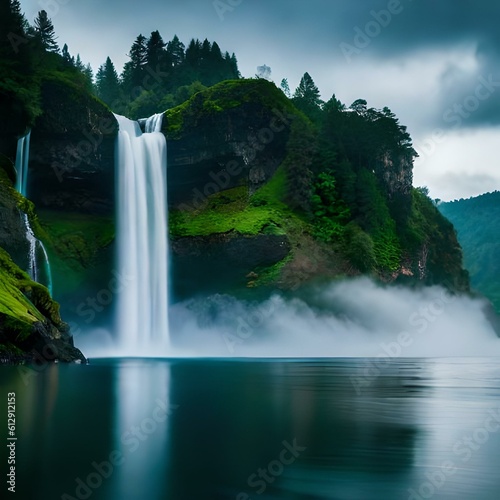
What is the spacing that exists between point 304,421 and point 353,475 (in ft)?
13.6

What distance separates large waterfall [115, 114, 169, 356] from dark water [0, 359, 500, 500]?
83.5 feet

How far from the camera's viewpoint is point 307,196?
5344cm

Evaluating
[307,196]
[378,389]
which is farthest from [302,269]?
[378,389]

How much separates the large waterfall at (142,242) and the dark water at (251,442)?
25436 millimetres

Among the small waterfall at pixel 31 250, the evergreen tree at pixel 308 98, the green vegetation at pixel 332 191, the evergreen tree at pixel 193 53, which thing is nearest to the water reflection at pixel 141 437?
the small waterfall at pixel 31 250

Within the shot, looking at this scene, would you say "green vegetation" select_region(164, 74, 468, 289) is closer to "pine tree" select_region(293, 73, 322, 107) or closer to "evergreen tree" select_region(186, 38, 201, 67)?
"pine tree" select_region(293, 73, 322, 107)

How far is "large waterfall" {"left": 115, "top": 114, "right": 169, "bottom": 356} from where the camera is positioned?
44406mm

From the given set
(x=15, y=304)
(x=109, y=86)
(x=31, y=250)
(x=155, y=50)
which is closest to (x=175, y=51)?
(x=155, y=50)

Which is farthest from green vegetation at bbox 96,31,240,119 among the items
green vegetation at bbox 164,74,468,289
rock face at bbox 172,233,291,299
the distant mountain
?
the distant mountain

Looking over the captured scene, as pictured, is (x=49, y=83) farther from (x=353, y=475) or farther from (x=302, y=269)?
(x=353, y=475)

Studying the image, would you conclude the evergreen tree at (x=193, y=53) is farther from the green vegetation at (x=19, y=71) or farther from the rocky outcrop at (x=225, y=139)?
the green vegetation at (x=19, y=71)

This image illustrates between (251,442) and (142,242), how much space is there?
3786 centimetres

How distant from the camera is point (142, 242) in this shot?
46906 mm

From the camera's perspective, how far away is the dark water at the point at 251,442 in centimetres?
755
